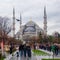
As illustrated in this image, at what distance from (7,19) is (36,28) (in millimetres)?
71701

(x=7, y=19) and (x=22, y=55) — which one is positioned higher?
(x=7, y=19)

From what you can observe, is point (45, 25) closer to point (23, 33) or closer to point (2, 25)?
point (23, 33)

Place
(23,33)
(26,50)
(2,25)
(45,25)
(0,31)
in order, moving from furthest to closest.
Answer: (23,33) < (45,25) < (2,25) < (0,31) < (26,50)

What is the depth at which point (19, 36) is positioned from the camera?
396 feet

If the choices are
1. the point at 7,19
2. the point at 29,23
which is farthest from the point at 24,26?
the point at 7,19

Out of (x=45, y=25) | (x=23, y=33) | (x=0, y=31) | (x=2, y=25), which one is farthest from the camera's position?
(x=23, y=33)

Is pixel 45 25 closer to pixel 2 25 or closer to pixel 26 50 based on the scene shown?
pixel 2 25

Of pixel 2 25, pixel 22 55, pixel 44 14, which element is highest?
pixel 44 14

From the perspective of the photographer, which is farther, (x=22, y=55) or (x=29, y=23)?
(x=29, y=23)

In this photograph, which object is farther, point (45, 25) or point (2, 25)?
point (45, 25)

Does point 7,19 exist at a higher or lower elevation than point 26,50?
higher

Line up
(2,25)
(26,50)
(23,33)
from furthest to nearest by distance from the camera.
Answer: (23,33) → (2,25) → (26,50)

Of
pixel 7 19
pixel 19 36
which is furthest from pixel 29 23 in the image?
pixel 7 19

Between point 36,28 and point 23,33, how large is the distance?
258 inches
